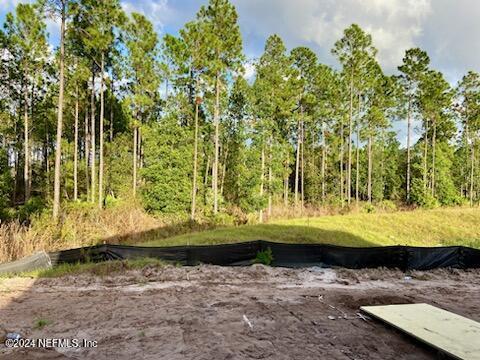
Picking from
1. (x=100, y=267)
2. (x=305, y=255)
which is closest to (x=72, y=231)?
(x=100, y=267)

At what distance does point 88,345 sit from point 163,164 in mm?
13827

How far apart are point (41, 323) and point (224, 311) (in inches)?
101

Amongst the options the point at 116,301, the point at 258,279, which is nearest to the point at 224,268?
the point at 258,279

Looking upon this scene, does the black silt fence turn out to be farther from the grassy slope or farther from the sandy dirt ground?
the grassy slope

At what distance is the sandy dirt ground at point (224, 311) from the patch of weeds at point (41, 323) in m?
0.03

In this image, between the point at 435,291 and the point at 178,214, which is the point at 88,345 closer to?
the point at 435,291

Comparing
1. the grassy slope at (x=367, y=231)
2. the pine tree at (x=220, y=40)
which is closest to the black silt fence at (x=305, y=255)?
the grassy slope at (x=367, y=231)

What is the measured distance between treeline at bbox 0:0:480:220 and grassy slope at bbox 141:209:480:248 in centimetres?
466

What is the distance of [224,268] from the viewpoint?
816 centimetres

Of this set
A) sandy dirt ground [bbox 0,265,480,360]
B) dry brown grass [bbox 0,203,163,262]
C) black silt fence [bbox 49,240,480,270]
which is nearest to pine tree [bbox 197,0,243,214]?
dry brown grass [bbox 0,203,163,262]

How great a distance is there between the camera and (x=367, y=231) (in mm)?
13836

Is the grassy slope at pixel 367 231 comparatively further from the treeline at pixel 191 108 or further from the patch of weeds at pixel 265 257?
the treeline at pixel 191 108

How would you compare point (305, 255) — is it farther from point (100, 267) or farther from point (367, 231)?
point (367, 231)

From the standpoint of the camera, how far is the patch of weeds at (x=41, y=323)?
14.2 ft
